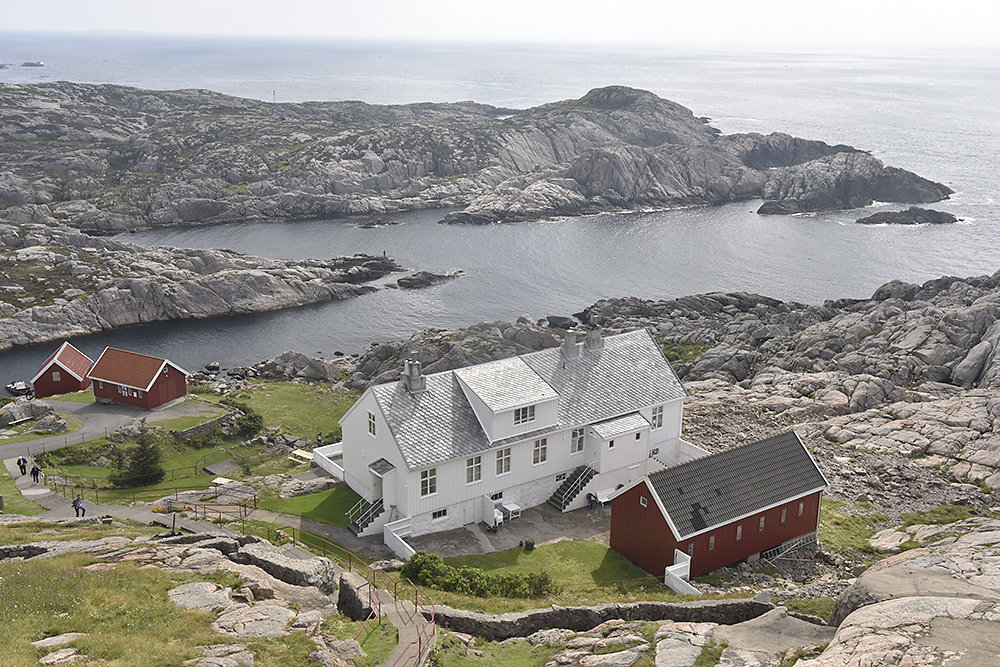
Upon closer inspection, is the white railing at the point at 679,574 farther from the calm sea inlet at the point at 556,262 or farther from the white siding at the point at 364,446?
the calm sea inlet at the point at 556,262

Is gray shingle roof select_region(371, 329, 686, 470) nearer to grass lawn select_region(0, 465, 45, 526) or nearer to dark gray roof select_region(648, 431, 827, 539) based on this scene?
dark gray roof select_region(648, 431, 827, 539)

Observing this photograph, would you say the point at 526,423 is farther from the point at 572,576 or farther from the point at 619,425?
the point at 572,576

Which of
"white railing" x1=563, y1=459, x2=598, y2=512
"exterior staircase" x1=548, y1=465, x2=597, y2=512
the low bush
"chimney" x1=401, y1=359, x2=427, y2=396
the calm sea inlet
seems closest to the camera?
the low bush

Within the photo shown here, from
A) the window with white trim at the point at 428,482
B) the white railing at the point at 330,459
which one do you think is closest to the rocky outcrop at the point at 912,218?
the white railing at the point at 330,459

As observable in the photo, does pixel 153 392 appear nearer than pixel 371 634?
No

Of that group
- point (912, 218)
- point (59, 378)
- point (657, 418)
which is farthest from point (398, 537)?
point (912, 218)

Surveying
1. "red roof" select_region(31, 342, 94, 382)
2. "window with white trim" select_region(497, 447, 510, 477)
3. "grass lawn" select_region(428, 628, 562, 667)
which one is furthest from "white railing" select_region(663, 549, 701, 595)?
"red roof" select_region(31, 342, 94, 382)
